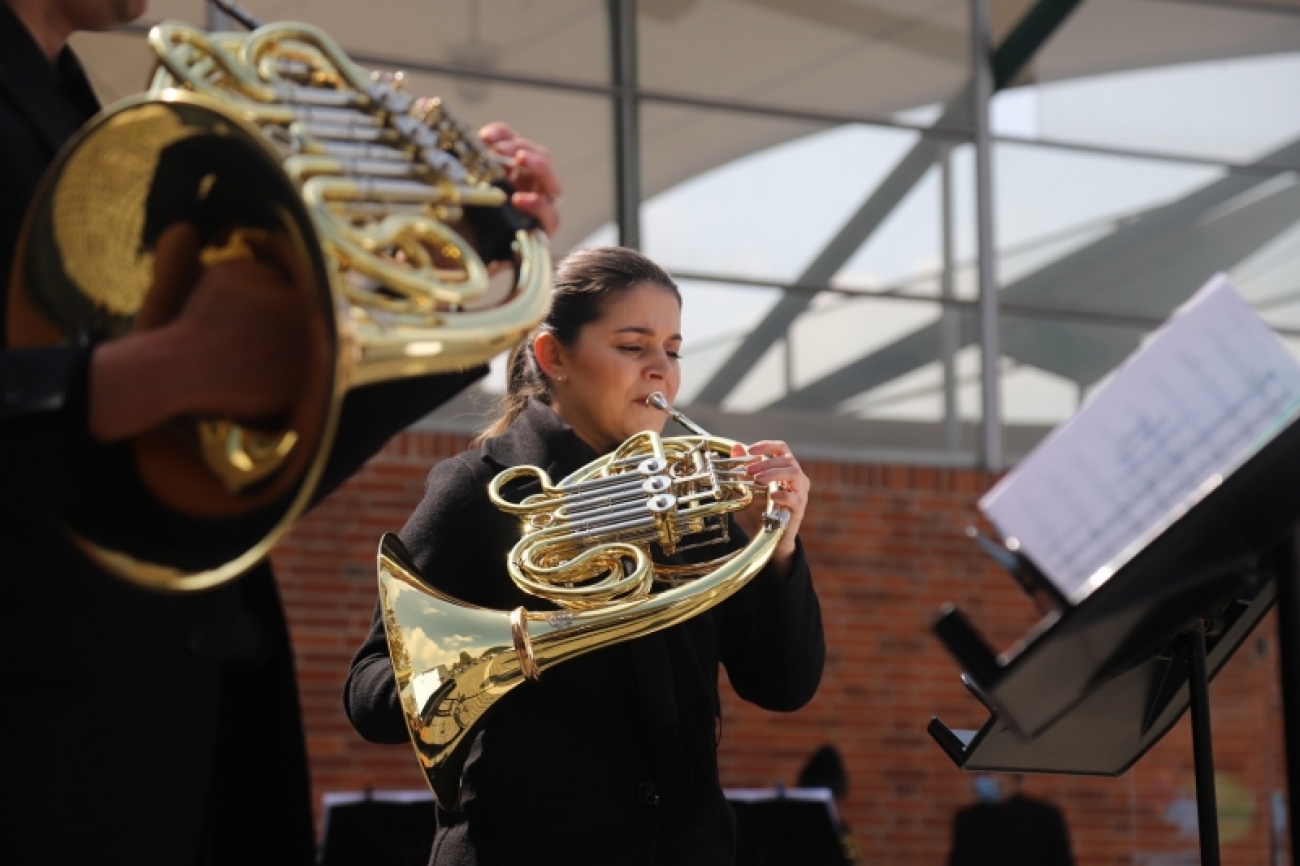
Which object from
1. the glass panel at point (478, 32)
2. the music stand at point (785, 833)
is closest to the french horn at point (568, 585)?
the music stand at point (785, 833)

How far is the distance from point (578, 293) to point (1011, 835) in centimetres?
567

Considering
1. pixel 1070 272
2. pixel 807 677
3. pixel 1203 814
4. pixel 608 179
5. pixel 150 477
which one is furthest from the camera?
pixel 1070 272

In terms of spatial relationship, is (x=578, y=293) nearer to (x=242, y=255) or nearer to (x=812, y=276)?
(x=242, y=255)

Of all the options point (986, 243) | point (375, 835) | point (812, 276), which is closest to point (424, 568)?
point (375, 835)

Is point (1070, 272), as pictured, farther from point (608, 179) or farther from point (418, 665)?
point (418, 665)

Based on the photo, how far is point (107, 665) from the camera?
1510 mm

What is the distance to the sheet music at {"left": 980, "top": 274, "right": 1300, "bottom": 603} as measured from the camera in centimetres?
166

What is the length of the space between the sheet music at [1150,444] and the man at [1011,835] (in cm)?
633

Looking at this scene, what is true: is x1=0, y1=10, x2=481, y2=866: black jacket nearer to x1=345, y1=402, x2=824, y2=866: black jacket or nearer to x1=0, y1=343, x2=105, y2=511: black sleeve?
x1=0, y1=343, x2=105, y2=511: black sleeve

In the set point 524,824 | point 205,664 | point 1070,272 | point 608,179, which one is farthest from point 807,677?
point 1070,272

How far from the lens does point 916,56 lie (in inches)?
357

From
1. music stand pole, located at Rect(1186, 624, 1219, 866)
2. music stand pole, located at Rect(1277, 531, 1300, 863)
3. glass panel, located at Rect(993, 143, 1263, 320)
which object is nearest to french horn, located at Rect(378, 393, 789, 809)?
music stand pole, located at Rect(1186, 624, 1219, 866)

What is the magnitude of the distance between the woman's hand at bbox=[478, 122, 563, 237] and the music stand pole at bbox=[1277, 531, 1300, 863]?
94cm

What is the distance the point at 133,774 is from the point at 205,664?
12 centimetres
